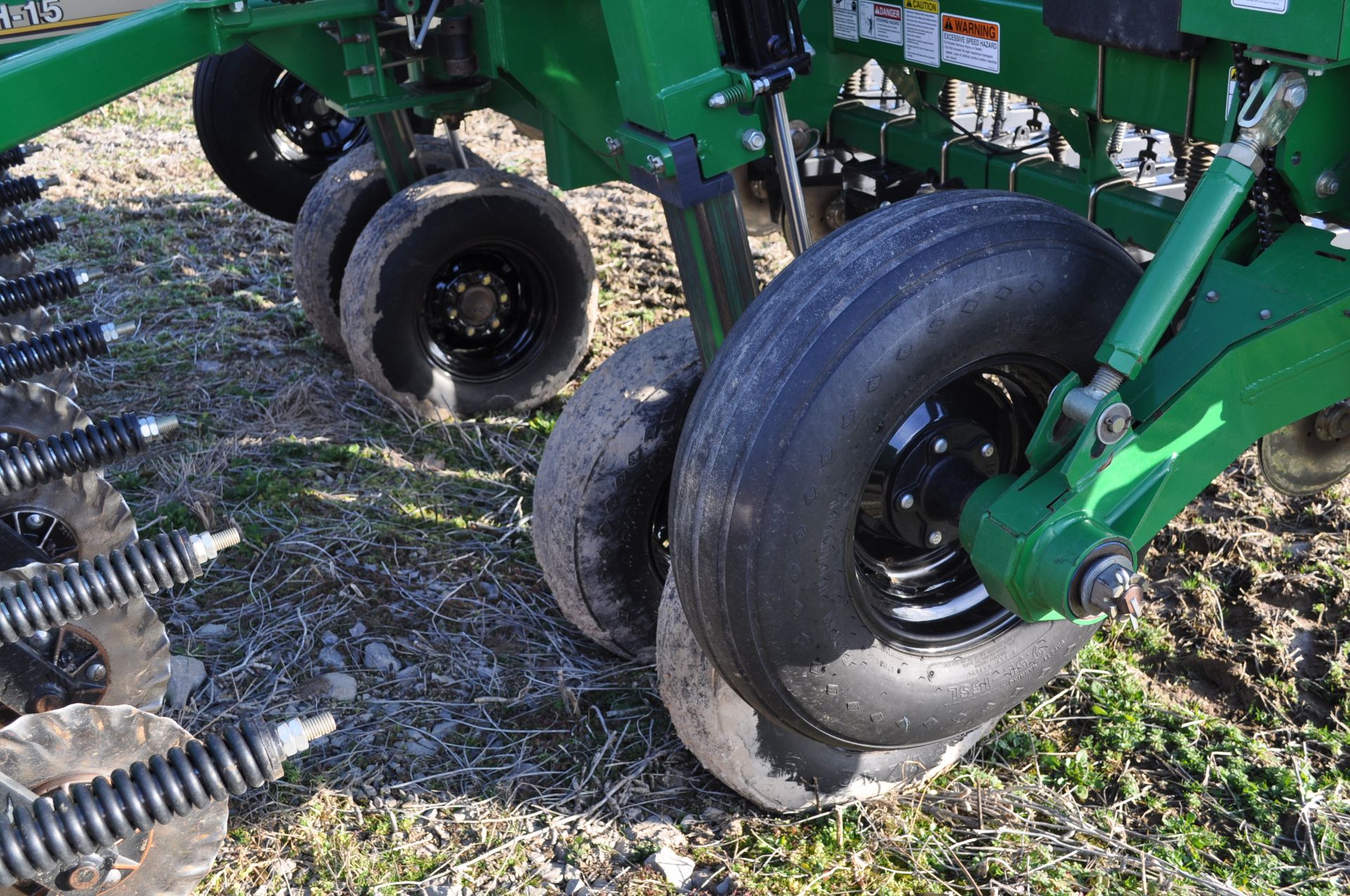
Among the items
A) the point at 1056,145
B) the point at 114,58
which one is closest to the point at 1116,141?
the point at 1056,145

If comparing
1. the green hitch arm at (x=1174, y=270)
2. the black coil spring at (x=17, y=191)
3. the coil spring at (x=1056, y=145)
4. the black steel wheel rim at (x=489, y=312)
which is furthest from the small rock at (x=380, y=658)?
the coil spring at (x=1056, y=145)

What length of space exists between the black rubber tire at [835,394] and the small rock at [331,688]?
3.63 feet

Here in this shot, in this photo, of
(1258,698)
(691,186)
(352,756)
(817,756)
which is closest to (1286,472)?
(1258,698)

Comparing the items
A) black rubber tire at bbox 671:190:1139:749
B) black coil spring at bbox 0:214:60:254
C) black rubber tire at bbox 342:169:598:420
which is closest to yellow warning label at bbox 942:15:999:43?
black rubber tire at bbox 671:190:1139:749

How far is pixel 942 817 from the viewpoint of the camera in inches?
97.0

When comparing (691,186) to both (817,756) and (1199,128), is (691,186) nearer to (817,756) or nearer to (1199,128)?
(1199,128)

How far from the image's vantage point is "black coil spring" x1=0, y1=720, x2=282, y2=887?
183cm

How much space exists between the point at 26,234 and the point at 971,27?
269 centimetres

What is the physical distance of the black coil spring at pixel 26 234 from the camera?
3.56 m

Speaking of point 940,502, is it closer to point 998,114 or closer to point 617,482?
point 617,482

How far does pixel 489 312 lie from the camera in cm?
419

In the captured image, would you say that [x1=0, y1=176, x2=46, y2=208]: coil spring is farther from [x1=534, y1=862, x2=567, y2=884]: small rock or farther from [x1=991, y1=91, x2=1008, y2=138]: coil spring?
[x1=991, y1=91, x2=1008, y2=138]: coil spring

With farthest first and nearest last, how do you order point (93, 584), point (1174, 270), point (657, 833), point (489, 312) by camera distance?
point (489, 312) → point (657, 833) → point (93, 584) → point (1174, 270)

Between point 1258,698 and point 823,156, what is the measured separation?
6.37ft
